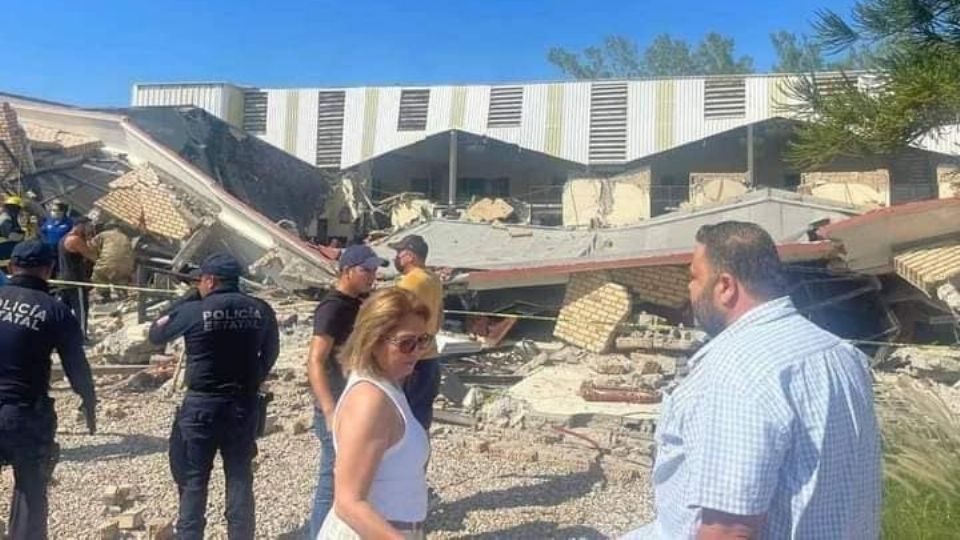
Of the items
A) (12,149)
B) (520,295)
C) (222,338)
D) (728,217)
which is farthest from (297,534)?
(12,149)

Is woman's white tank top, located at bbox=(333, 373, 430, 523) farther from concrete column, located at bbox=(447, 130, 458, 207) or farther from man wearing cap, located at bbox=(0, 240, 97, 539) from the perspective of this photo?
concrete column, located at bbox=(447, 130, 458, 207)

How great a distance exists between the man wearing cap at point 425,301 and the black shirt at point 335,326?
0.50 metres

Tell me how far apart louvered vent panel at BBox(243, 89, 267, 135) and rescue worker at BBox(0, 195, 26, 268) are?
17988mm

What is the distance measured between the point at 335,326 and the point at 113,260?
38.5 ft

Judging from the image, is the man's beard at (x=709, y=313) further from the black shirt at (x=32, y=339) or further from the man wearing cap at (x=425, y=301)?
the black shirt at (x=32, y=339)

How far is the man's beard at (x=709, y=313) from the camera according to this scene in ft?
6.99

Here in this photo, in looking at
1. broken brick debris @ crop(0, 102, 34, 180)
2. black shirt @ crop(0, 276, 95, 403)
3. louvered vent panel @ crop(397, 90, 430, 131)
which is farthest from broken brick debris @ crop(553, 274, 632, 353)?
louvered vent panel @ crop(397, 90, 430, 131)

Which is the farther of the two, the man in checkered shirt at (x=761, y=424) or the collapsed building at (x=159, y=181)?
the collapsed building at (x=159, y=181)

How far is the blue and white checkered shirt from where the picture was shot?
185 centimetres

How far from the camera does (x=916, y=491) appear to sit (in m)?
4.09

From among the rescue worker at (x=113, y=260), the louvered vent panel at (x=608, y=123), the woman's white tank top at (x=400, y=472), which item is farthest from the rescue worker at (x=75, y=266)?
the louvered vent panel at (x=608, y=123)

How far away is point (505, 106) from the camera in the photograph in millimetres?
27828

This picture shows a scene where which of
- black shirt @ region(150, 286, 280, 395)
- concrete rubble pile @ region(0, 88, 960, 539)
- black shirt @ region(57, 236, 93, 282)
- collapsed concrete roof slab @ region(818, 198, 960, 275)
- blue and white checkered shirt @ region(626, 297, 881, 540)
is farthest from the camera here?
black shirt @ region(57, 236, 93, 282)

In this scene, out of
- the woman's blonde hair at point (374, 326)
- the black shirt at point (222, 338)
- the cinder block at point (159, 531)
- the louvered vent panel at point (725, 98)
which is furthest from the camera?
the louvered vent panel at point (725, 98)
